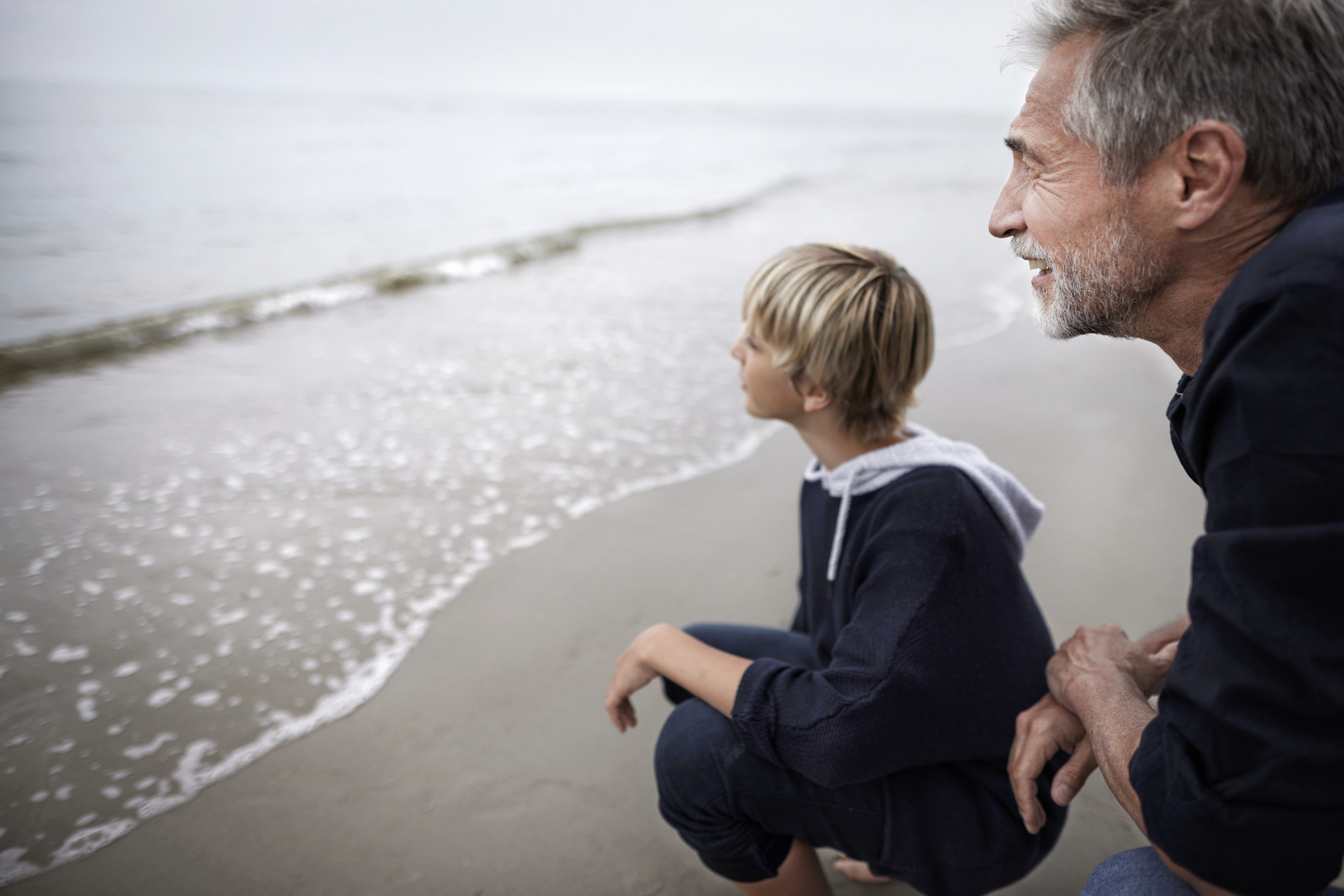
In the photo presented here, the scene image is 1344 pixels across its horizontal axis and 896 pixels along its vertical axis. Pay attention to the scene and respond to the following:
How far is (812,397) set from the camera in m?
1.99

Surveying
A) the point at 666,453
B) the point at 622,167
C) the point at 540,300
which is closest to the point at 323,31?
the point at 622,167

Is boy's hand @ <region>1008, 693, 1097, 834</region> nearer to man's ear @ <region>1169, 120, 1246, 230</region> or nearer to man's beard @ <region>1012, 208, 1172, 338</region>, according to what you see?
man's beard @ <region>1012, 208, 1172, 338</region>

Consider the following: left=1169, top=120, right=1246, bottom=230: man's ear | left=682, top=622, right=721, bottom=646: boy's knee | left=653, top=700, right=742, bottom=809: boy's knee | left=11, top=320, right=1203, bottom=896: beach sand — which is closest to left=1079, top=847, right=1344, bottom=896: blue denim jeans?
left=11, top=320, right=1203, bottom=896: beach sand

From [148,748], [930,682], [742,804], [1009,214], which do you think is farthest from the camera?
[148,748]

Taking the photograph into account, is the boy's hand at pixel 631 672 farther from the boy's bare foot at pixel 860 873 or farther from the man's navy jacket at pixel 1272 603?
the man's navy jacket at pixel 1272 603

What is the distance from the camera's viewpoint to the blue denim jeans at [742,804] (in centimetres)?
163

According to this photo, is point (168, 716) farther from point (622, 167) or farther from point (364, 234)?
point (622, 167)

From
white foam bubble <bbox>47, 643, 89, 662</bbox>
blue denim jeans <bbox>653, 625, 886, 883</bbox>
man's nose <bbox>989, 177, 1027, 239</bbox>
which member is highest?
man's nose <bbox>989, 177, 1027, 239</bbox>

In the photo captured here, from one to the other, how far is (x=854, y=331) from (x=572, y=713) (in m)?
1.53

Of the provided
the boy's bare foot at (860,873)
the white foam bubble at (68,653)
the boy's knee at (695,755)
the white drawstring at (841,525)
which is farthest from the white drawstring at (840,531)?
the white foam bubble at (68,653)

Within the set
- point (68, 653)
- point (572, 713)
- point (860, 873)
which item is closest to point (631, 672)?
point (860, 873)

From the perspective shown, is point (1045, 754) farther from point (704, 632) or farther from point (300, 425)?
point (300, 425)

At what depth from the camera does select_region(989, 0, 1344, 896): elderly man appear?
0.86 meters

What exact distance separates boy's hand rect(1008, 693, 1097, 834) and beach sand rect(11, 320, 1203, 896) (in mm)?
220
